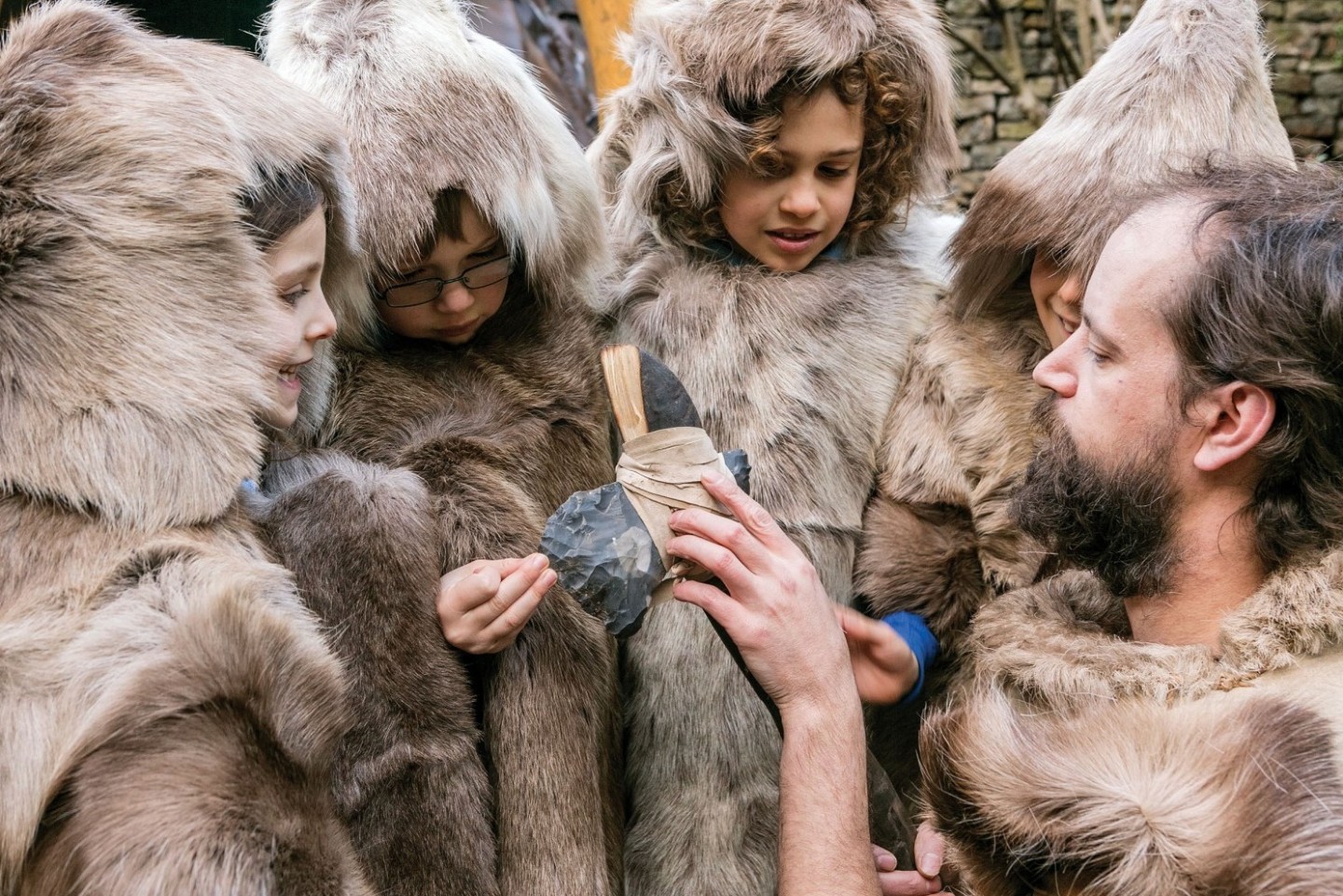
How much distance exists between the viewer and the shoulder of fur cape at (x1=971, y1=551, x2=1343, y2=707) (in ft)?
4.94

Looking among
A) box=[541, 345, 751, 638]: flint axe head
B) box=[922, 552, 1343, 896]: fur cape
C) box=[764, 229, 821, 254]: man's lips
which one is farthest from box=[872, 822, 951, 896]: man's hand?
box=[764, 229, 821, 254]: man's lips

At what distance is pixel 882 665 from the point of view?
2084 millimetres

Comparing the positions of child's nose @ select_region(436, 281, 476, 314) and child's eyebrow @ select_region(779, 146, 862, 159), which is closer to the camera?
child's nose @ select_region(436, 281, 476, 314)

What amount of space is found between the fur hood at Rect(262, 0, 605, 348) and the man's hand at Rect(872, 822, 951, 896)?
4.04 feet

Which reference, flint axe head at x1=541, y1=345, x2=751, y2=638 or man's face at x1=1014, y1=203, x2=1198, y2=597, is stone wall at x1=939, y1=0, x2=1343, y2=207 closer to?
man's face at x1=1014, y1=203, x2=1198, y2=597

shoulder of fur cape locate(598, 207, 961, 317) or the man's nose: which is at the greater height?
the man's nose

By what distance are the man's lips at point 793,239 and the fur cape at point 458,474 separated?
1.22 ft

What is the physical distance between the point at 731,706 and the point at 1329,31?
849 centimetres

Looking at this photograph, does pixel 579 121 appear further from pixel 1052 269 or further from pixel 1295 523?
pixel 1295 523

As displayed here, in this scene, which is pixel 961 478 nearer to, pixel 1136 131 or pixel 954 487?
pixel 954 487

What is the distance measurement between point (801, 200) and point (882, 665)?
0.95 meters

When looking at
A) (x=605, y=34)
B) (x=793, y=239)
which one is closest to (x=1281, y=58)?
(x=605, y=34)

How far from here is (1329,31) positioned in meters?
8.15

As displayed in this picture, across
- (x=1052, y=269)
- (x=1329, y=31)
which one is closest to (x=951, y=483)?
(x=1052, y=269)
